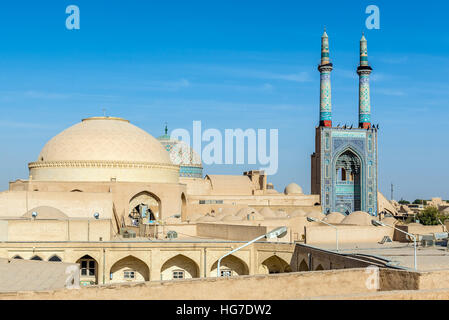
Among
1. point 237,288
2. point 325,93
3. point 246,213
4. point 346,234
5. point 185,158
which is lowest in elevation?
point 346,234

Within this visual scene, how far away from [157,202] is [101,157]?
14.9 ft

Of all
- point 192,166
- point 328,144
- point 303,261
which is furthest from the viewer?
point 192,166

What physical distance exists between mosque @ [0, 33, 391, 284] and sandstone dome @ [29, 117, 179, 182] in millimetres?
65

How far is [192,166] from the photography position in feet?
165

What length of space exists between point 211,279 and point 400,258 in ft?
27.2

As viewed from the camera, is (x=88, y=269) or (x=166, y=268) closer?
(x=88, y=269)

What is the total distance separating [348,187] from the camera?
45.9 metres

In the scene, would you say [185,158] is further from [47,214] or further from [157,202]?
[47,214]

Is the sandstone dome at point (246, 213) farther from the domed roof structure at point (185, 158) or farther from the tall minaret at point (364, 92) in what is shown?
the tall minaret at point (364, 92)

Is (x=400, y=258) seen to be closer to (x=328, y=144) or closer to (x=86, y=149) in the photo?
(x=86, y=149)

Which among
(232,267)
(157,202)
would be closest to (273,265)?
(232,267)

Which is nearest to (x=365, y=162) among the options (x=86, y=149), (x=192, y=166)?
(x=192, y=166)

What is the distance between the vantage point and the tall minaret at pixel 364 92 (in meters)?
44.9
